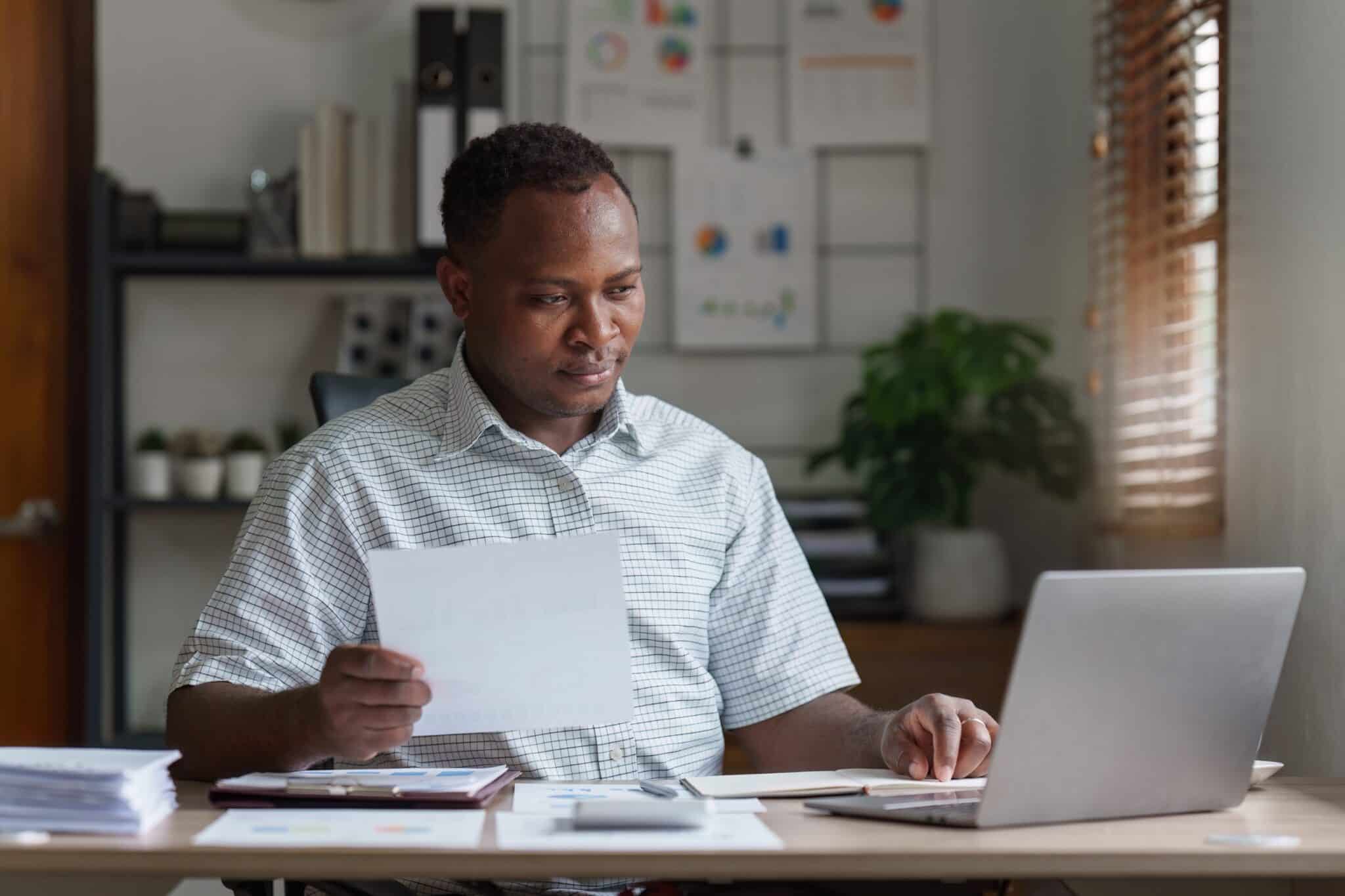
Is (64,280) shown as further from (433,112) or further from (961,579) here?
(961,579)

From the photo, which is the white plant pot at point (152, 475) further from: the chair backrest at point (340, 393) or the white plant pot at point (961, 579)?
the white plant pot at point (961, 579)

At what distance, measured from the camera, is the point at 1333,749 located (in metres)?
1.58

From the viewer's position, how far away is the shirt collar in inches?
58.8

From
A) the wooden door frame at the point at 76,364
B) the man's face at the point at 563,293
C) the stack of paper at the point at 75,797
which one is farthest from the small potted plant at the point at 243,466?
the stack of paper at the point at 75,797

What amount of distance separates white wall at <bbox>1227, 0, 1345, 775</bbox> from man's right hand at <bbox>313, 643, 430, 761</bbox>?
1.02 meters

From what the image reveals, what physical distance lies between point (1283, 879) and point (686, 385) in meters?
1.97

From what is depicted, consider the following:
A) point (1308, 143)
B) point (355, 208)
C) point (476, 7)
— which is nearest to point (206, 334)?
point (355, 208)

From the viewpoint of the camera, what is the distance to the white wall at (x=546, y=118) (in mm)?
3043

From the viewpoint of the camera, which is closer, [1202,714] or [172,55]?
[1202,714]

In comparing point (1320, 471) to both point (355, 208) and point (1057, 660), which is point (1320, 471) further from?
point (355, 208)

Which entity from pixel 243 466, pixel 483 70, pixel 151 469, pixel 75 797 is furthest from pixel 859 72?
pixel 75 797

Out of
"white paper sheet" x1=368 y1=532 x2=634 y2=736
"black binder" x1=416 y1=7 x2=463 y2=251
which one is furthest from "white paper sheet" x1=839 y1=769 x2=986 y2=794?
"black binder" x1=416 y1=7 x2=463 y2=251

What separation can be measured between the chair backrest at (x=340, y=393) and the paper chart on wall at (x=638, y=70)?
1.38 m

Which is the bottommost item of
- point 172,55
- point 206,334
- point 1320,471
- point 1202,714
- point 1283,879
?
point 1283,879
